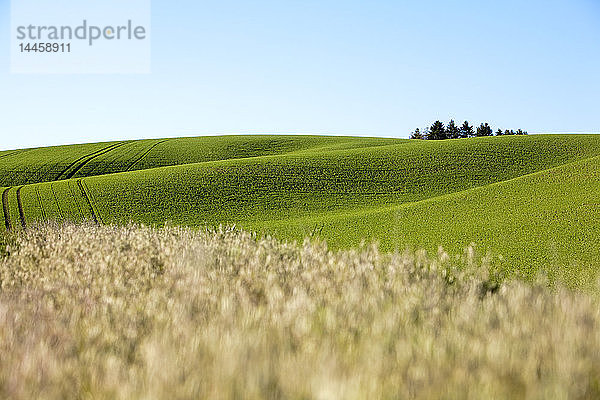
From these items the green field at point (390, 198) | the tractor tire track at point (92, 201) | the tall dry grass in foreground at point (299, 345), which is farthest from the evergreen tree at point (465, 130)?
the tall dry grass in foreground at point (299, 345)

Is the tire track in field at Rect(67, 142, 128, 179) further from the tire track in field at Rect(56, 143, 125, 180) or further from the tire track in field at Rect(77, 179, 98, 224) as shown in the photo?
the tire track in field at Rect(77, 179, 98, 224)

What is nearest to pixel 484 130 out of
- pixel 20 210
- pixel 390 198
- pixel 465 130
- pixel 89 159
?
pixel 465 130

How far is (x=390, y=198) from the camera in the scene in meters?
23.4

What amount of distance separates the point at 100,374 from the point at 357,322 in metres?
1.34

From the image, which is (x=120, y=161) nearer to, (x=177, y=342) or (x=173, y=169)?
(x=173, y=169)

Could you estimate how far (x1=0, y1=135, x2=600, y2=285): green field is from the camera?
1329cm

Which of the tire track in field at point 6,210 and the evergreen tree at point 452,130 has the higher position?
the evergreen tree at point 452,130

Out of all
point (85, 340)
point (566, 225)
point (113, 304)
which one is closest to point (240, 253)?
point (113, 304)

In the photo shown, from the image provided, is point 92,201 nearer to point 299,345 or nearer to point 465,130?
point 299,345

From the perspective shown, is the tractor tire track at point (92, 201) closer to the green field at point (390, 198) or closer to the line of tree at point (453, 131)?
the green field at point (390, 198)

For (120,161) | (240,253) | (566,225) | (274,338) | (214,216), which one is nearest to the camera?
(274,338)

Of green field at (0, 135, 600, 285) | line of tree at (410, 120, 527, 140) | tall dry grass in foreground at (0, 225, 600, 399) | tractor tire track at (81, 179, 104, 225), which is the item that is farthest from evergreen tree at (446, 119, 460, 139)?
tall dry grass in foreground at (0, 225, 600, 399)

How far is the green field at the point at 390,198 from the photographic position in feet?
43.6

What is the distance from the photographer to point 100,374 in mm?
2438
